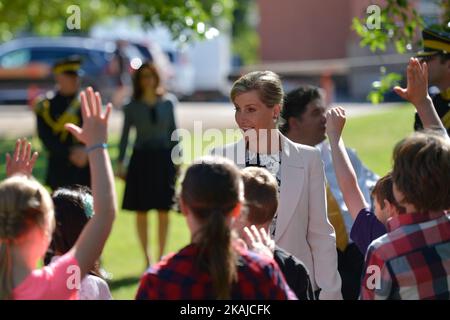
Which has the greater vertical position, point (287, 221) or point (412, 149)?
point (412, 149)

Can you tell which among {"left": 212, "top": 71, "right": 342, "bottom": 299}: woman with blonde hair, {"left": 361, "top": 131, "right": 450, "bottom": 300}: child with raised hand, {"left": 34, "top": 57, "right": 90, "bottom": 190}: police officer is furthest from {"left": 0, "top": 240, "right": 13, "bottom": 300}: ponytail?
{"left": 34, "top": 57, "right": 90, "bottom": 190}: police officer

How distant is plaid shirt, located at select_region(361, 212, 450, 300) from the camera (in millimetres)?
3314

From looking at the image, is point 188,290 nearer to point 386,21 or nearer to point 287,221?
point 287,221

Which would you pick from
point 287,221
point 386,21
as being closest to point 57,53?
point 386,21

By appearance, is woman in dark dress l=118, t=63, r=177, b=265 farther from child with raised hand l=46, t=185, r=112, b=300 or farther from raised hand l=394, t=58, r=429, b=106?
raised hand l=394, t=58, r=429, b=106

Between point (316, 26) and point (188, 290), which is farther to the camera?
point (316, 26)

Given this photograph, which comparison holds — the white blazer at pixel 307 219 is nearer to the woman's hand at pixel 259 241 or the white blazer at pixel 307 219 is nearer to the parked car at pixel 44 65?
the woman's hand at pixel 259 241

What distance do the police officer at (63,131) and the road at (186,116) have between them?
10122 mm

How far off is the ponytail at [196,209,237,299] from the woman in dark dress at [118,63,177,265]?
586 centimetres

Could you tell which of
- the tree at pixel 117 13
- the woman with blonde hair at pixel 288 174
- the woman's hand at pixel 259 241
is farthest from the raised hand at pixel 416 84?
the tree at pixel 117 13

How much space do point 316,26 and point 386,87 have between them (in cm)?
3346

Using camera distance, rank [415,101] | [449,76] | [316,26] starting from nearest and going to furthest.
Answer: [415,101] < [449,76] < [316,26]

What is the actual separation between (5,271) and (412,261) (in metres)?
1.47

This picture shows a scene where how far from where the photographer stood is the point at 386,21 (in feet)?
23.4
